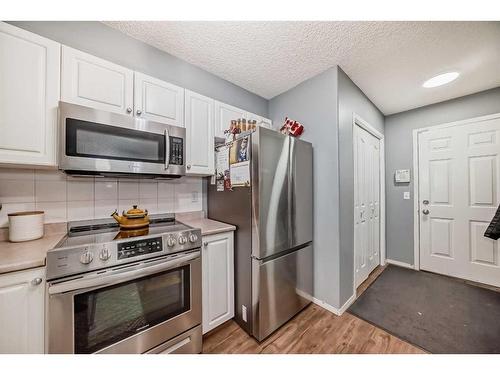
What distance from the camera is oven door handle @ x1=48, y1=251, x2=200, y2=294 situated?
90 centimetres

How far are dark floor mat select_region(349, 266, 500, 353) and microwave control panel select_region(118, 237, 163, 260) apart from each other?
1.91m

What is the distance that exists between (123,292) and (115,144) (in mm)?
930

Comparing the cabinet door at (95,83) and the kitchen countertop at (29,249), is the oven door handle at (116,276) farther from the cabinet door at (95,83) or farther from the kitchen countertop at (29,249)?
the cabinet door at (95,83)

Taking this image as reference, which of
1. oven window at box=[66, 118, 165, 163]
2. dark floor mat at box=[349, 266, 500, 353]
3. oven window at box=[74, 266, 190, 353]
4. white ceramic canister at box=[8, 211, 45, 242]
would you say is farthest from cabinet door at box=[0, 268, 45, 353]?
dark floor mat at box=[349, 266, 500, 353]

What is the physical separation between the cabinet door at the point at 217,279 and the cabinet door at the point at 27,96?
1.15m

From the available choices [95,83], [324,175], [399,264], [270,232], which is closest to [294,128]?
[324,175]

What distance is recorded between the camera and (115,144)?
4.19ft

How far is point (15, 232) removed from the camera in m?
1.09

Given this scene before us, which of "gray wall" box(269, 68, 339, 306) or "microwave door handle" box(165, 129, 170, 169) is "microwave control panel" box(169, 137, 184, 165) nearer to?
"microwave door handle" box(165, 129, 170, 169)
